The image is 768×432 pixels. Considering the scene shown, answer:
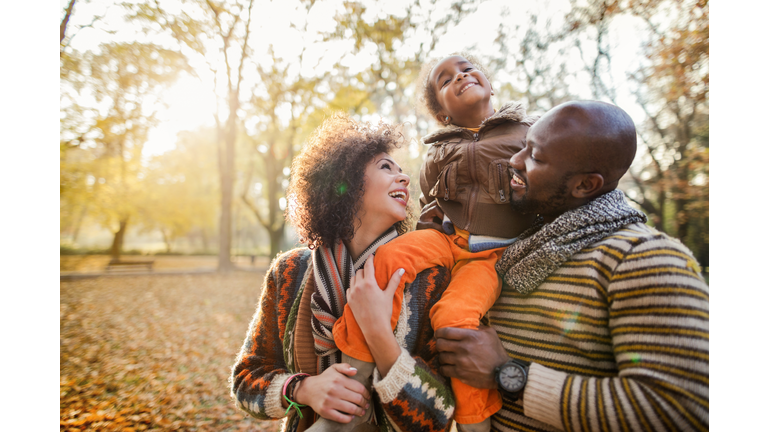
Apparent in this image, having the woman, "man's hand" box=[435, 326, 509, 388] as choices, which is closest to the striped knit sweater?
"man's hand" box=[435, 326, 509, 388]

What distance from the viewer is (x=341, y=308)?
6.02 feet

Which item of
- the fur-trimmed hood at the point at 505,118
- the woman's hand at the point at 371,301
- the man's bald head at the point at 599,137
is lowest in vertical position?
the woman's hand at the point at 371,301

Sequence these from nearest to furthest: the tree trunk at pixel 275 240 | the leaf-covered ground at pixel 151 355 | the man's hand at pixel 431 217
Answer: the man's hand at pixel 431 217
the leaf-covered ground at pixel 151 355
the tree trunk at pixel 275 240

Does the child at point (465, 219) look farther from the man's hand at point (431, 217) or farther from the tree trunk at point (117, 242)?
the tree trunk at point (117, 242)

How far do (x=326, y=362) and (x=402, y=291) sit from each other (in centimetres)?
56

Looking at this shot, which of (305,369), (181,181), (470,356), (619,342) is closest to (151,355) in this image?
(305,369)

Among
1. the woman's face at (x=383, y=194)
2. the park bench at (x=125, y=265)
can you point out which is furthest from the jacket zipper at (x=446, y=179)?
the park bench at (x=125, y=265)

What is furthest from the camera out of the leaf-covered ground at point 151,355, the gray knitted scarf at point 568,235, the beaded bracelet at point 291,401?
the leaf-covered ground at point 151,355

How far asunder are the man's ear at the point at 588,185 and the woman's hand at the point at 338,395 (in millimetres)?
1278

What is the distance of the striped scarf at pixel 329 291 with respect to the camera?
179 centimetres

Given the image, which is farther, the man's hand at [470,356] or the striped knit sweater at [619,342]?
the man's hand at [470,356]

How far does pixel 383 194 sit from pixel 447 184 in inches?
15.3

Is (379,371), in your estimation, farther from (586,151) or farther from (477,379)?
(586,151)
